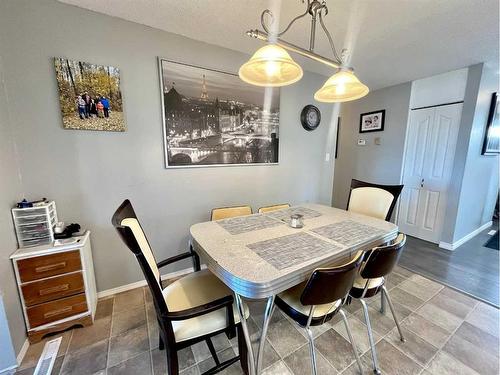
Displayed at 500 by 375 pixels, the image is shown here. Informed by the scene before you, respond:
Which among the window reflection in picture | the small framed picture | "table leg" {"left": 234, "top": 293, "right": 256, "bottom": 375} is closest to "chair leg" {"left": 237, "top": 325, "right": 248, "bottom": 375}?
"table leg" {"left": 234, "top": 293, "right": 256, "bottom": 375}

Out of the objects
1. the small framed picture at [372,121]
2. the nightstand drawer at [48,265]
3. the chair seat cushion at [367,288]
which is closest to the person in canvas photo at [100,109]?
the nightstand drawer at [48,265]

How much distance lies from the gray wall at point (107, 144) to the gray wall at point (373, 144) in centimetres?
248

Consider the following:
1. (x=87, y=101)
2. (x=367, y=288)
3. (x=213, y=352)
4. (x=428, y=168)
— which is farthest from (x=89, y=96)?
(x=428, y=168)

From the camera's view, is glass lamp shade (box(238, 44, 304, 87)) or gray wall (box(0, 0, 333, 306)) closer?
glass lamp shade (box(238, 44, 304, 87))

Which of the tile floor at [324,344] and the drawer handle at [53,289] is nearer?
the tile floor at [324,344]

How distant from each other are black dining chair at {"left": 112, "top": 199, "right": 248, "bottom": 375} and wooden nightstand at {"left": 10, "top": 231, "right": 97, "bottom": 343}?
69cm

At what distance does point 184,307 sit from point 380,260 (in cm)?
115

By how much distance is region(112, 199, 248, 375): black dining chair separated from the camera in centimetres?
94

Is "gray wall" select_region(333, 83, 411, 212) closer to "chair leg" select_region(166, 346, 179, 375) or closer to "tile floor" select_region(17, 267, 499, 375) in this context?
"tile floor" select_region(17, 267, 499, 375)

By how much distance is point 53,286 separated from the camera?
4.81 feet

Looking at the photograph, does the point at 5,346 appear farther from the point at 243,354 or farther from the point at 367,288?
the point at 367,288

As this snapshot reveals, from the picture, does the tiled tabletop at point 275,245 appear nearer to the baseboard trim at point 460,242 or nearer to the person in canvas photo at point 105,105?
the person in canvas photo at point 105,105

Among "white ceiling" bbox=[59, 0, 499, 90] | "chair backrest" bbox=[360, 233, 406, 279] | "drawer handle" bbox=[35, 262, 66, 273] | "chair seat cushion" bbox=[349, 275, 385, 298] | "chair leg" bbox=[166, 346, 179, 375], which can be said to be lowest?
"chair leg" bbox=[166, 346, 179, 375]

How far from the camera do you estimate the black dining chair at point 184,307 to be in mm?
938
